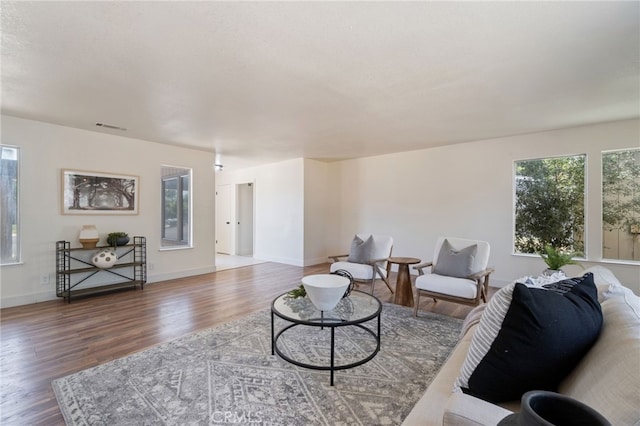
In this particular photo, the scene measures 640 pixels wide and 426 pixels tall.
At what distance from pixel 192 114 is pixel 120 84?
87 cm

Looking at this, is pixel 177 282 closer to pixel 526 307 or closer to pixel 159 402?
pixel 159 402

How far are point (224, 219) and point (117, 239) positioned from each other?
3932 millimetres

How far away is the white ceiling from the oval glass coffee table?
6.43 feet

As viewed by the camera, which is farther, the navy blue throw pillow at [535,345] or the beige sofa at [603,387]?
the navy blue throw pillow at [535,345]

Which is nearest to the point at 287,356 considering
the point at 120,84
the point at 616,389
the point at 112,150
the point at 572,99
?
the point at 616,389

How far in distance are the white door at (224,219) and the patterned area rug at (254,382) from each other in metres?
5.44

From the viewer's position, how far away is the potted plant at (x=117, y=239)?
14.2 feet

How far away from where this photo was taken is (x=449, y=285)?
122 inches

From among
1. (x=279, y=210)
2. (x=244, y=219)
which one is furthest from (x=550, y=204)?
(x=244, y=219)

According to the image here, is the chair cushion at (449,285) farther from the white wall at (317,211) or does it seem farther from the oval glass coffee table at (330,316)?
the white wall at (317,211)

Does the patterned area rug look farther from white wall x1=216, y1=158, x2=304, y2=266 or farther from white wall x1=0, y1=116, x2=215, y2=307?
white wall x1=216, y1=158, x2=304, y2=266

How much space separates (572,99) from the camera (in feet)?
10.1

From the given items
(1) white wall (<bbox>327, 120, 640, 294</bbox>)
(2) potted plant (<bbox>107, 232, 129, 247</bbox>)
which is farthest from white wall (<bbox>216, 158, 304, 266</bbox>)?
(2) potted plant (<bbox>107, 232, 129, 247</bbox>)

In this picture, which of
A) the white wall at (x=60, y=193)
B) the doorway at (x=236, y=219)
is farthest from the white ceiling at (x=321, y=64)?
A: the doorway at (x=236, y=219)
